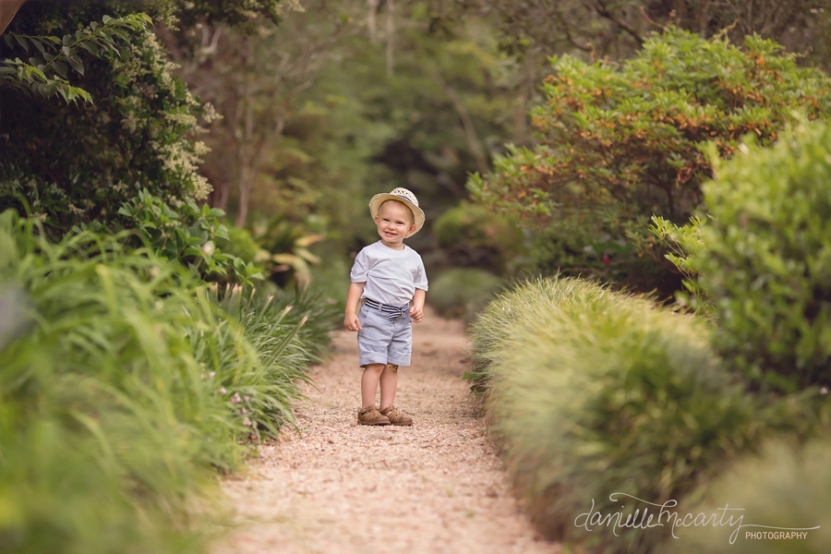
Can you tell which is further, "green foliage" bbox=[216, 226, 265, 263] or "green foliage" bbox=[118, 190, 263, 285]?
"green foliage" bbox=[216, 226, 265, 263]

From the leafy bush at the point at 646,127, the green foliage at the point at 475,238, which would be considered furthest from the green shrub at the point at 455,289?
the leafy bush at the point at 646,127

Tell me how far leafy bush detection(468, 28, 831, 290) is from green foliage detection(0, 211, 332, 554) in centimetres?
383

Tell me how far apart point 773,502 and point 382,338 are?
271 cm

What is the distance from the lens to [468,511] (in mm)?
3062

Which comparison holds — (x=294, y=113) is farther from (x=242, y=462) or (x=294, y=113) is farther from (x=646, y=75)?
(x=242, y=462)

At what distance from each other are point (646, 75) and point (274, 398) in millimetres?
3979

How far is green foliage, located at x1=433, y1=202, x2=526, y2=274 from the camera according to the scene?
40.2 ft

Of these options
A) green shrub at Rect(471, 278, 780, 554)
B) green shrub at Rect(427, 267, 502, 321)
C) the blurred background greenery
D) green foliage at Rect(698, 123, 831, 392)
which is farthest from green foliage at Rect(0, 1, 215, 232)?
green shrub at Rect(427, 267, 502, 321)

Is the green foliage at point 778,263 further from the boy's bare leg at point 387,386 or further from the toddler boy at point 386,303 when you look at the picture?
the boy's bare leg at point 387,386

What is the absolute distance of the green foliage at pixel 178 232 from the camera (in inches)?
181

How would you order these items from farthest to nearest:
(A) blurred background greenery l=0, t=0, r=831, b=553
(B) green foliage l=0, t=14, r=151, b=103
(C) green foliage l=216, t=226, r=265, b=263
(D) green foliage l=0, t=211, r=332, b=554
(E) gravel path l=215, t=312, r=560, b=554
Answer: (C) green foliage l=216, t=226, r=265, b=263 < (B) green foliage l=0, t=14, r=151, b=103 < (E) gravel path l=215, t=312, r=560, b=554 < (A) blurred background greenery l=0, t=0, r=831, b=553 < (D) green foliage l=0, t=211, r=332, b=554

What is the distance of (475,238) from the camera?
45.5 ft

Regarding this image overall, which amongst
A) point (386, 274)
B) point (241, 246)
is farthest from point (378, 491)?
point (241, 246)

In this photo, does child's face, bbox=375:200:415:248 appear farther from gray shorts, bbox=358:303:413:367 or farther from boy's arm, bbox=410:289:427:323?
gray shorts, bbox=358:303:413:367
